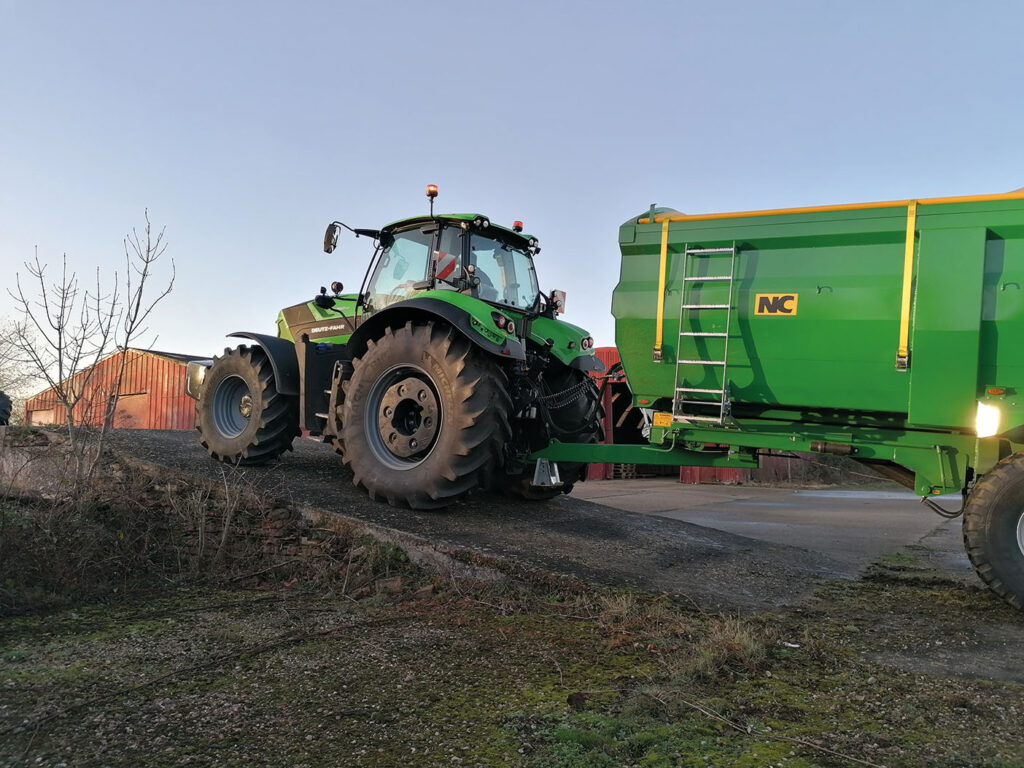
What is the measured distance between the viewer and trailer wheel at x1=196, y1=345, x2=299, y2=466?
22.5 ft

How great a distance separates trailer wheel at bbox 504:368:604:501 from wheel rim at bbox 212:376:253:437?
2.81 metres

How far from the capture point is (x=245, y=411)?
23.7 feet

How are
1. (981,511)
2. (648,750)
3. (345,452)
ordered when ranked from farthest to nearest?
(345,452) → (981,511) → (648,750)

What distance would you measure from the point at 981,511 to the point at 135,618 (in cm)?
466

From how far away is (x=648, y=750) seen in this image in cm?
230

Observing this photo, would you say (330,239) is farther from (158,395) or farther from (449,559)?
(158,395)

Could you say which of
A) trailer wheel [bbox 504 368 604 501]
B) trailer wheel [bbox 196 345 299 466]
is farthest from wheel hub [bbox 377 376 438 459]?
trailer wheel [bbox 196 345 299 466]

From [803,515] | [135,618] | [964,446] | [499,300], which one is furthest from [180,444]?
[803,515]

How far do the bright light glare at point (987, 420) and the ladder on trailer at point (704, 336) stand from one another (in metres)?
1.47

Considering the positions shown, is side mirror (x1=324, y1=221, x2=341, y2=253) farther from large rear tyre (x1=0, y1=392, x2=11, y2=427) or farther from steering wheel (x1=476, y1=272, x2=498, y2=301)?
large rear tyre (x1=0, y1=392, x2=11, y2=427)

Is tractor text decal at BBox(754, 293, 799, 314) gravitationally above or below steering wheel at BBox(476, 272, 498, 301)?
below

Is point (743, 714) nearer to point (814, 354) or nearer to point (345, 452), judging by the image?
point (814, 354)

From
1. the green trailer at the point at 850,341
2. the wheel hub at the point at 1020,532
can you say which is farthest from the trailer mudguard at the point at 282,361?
the wheel hub at the point at 1020,532

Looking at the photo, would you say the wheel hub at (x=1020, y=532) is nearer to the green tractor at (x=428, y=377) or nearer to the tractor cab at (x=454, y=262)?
the green tractor at (x=428, y=377)
